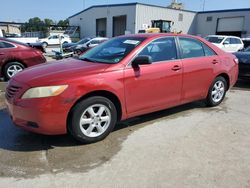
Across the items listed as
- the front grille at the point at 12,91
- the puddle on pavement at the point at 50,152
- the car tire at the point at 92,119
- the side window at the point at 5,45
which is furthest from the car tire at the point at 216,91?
the side window at the point at 5,45

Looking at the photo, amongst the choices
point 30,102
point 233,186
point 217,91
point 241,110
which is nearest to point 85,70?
point 30,102

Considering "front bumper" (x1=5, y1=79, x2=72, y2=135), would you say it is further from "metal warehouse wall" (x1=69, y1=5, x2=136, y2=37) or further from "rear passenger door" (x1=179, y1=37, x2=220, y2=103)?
"metal warehouse wall" (x1=69, y1=5, x2=136, y2=37)

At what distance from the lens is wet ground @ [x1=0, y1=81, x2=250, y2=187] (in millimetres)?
3074

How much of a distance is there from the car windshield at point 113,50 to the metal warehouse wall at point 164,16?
3522cm

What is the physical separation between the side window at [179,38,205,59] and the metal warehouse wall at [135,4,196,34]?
114 feet

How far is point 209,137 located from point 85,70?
7.02ft

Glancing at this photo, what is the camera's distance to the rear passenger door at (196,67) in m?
4.89

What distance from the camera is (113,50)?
461 cm

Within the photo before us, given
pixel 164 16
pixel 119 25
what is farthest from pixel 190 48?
pixel 119 25

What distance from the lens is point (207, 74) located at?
5.27m

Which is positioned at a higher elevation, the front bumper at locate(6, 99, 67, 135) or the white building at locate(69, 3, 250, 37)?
the white building at locate(69, 3, 250, 37)

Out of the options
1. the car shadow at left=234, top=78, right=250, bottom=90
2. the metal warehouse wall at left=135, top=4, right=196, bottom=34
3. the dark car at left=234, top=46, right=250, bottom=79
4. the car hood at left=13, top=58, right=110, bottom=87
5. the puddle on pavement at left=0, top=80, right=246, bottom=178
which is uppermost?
the metal warehouse wall at left=135, top=4, right=196, bottom=34

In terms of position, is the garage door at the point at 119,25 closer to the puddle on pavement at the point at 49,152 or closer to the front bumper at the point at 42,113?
the puddle on pavement at the point at 49,152

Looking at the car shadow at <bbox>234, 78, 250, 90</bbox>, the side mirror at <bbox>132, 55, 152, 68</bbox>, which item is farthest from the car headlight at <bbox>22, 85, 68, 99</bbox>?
the car shadow at <bbox>234, 78, 250, 90</bbox>
